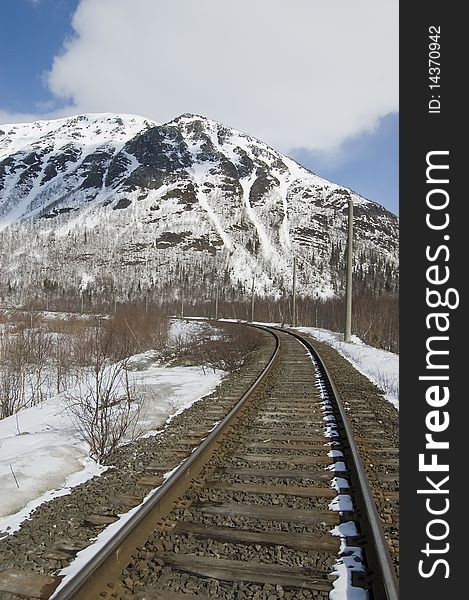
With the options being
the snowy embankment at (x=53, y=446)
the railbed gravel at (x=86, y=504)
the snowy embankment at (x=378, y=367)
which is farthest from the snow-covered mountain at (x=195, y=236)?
the railbed gravel at (x=86, y=504)

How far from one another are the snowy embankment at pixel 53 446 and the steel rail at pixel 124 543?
103cm

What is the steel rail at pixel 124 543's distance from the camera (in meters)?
2.53

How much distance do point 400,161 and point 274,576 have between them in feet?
10.9

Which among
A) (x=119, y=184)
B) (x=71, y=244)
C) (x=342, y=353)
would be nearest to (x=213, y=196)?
(x=119, y=184)

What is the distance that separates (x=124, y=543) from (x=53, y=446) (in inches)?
119

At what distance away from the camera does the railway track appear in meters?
2.72

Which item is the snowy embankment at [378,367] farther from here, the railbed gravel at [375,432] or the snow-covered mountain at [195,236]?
the snow-covered mountain at [195,236]

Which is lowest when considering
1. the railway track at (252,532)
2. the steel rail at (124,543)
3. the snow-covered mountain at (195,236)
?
the railway track at (252,532)

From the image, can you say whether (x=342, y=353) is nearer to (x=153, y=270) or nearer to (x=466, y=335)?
(x=466, y=335)

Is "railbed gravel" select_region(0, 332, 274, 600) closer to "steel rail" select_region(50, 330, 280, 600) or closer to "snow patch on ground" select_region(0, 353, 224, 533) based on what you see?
"snow patch on ground" select_region(0, 353, 224, 533)

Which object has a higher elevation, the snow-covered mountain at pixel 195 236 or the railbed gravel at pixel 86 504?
the snow-covered mountain at pixel 195 236

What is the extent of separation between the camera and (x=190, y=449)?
5430 mm

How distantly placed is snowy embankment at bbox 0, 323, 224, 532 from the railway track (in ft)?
2.97

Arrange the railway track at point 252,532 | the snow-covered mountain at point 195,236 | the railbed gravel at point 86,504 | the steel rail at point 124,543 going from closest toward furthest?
the steel rail at point 124,543 < the railway track at point 252,532 < the railbed gravel at point 86,504 < the snow-covered mountain at point 195,236
